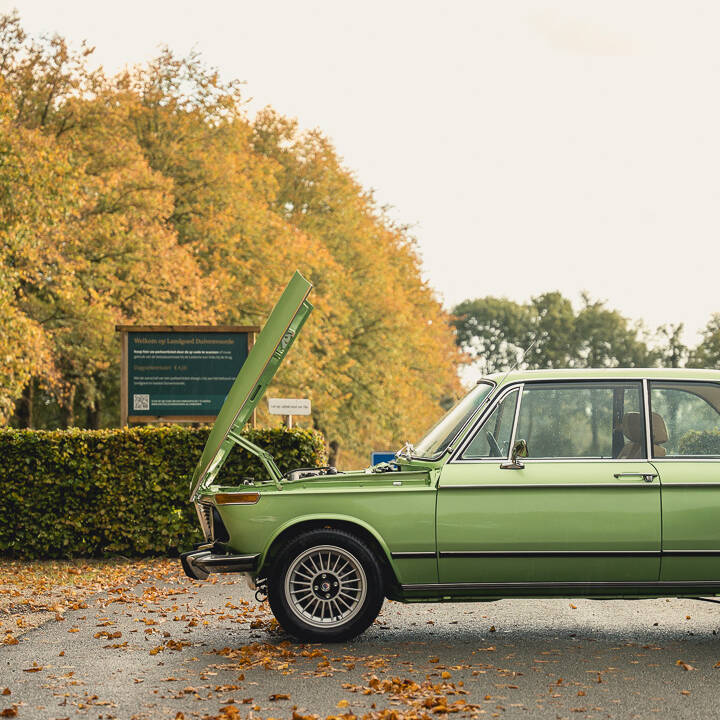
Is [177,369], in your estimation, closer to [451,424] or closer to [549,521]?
[451,424]

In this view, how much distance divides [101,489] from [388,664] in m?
7.74

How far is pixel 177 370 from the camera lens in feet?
55.9

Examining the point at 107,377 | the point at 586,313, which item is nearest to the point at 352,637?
the point at 107,377

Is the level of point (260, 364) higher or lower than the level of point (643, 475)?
higher

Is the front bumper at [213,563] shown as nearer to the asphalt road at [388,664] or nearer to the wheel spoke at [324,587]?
the wheel spoke at [324,587]

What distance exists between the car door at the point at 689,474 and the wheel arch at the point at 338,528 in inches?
75.6

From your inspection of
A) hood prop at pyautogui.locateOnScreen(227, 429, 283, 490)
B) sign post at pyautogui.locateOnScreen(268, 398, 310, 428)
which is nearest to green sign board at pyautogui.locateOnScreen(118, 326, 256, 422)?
sign post at pyautogui.locateOnScreen(268, 398, 310, 428)

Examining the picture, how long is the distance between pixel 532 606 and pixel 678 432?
2642 millimetres

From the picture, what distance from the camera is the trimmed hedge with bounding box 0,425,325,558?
47.1 ft

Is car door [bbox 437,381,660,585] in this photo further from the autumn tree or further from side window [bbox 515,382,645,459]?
the autumn tree

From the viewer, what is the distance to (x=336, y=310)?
35938mm

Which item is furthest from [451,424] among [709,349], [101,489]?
[709,349]

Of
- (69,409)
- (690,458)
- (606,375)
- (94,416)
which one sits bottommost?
(690,458)

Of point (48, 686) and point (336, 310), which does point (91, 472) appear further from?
point (336, 310)
